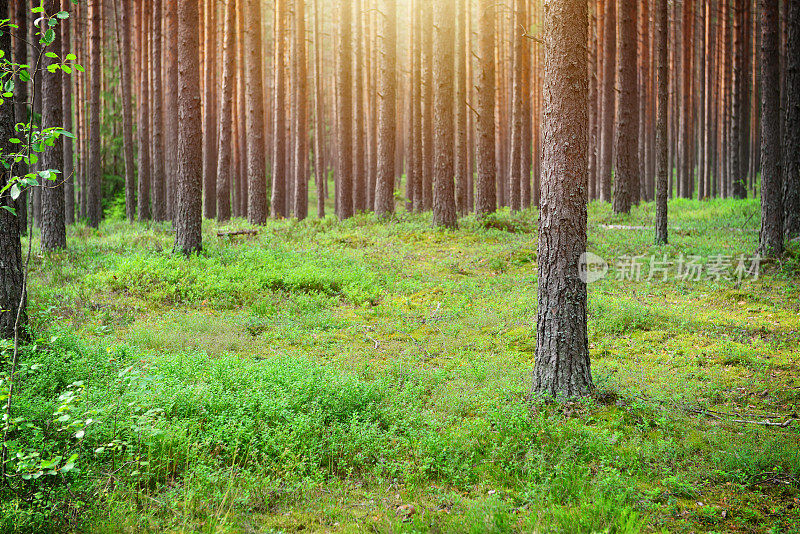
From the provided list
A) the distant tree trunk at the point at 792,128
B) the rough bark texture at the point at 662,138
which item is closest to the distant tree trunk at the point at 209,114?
the rough bark texture at the point at 662,138

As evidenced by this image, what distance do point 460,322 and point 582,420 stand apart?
150 inches

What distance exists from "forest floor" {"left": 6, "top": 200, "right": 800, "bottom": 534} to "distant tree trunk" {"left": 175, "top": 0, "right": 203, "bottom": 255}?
132 cm

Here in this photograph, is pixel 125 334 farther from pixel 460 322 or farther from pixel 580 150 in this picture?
pixel 580 150

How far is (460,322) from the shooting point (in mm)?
8914

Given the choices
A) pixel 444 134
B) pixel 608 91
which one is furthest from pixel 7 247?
pixel 608 91

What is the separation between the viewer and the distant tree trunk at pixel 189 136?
12086 millimetres

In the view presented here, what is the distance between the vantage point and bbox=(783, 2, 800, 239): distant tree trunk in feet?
40.1

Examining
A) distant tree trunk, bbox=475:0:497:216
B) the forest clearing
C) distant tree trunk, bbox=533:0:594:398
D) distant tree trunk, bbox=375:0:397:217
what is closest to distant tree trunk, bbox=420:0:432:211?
distant tree trunk, bbox=375:0:397:217

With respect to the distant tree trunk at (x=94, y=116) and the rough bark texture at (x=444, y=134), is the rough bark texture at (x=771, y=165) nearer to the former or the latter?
the rough bark texture at (x=444, y=134)

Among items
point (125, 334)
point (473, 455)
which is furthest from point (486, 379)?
point (125, 334)

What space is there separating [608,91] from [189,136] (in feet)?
59.8

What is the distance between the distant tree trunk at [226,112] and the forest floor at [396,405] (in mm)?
8629

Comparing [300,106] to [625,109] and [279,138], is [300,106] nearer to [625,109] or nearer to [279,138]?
[279,138]

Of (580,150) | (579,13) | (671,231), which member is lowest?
(671,231)
